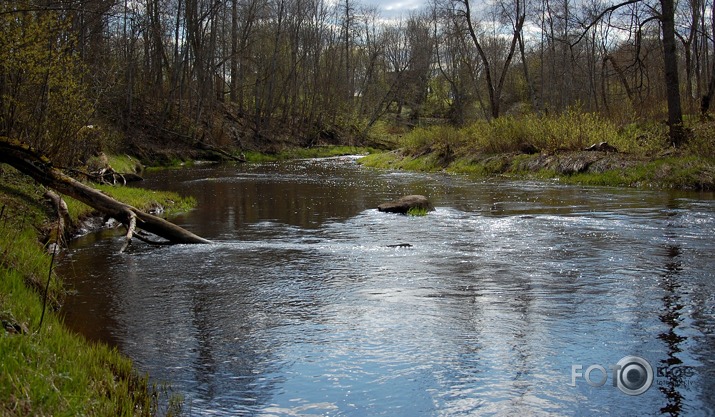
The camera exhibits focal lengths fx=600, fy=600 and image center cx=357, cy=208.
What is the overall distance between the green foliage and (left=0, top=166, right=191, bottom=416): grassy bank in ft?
12.2

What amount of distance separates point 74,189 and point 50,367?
6.23 m

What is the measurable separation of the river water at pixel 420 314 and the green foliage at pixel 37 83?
89.8 inches

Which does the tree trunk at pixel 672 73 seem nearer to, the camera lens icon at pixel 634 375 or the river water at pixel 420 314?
the river water at pixel 420 314

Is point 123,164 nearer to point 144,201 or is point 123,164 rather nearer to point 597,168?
point 144,201

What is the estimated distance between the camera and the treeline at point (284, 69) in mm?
10836

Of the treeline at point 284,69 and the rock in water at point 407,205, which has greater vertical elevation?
the treeline at point 284,69

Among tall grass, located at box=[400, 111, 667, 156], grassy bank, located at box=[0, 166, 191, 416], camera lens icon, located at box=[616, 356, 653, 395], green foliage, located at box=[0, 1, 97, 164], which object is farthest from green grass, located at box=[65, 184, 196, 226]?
tall grass, located at box=[400, 111, 667, 156]

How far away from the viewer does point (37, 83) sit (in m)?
10.6

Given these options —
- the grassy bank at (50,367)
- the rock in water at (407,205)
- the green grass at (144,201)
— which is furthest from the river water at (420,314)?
the green grass at (144,201)

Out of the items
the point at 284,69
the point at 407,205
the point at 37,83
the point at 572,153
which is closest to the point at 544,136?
the point at 572,153

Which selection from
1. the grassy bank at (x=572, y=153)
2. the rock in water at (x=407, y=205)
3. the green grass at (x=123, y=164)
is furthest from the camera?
the green grass at (x=123, y=164)

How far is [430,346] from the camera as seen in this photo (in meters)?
5.39

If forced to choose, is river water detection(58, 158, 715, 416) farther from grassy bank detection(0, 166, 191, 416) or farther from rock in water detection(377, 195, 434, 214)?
rock in water detection(377, 195, 434, 214)

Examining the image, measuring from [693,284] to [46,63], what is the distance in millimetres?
10335
